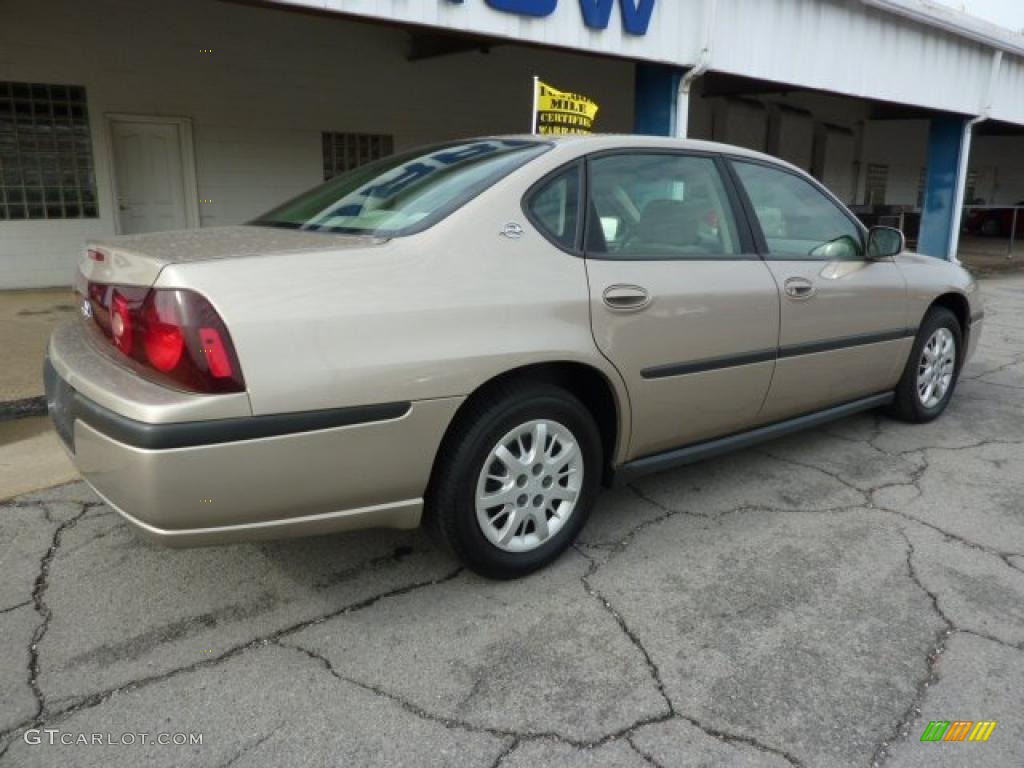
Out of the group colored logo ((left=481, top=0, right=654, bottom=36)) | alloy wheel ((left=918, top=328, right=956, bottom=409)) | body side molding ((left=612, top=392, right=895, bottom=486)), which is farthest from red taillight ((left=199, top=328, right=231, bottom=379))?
colored logo ((left=481, top=0, right=654, bottom=36))

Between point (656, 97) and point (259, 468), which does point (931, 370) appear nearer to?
point (259, 468)

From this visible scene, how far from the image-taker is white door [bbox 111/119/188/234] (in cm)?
970

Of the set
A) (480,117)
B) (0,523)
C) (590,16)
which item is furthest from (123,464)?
(480,117)

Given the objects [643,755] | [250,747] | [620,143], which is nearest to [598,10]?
[620,143]

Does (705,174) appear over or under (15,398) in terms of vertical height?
over

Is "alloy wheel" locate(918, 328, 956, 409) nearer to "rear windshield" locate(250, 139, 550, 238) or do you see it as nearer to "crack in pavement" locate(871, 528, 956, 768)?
"crack in pavement" locate(871, 528, 956, 768)

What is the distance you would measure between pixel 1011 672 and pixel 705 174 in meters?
2.21

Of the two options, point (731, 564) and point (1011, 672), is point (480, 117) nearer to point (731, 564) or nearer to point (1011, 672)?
point (731, 564)

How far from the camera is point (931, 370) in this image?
15.7ft

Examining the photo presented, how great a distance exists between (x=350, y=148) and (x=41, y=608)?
32.0 ft

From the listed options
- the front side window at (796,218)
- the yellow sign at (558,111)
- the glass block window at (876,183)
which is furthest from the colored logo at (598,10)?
the glass block window at (876,183)

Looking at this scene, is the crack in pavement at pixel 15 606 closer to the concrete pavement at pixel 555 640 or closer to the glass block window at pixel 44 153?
the concrete pavement at pixel 555 640

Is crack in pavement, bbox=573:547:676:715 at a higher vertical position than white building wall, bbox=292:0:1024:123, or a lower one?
lower

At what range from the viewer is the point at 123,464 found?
222 cm
